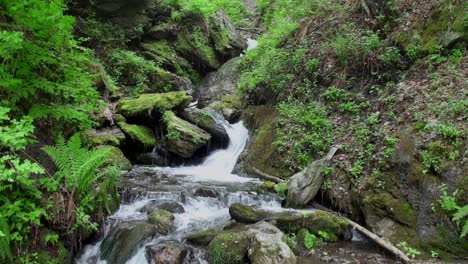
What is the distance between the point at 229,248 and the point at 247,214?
1387 millimetres

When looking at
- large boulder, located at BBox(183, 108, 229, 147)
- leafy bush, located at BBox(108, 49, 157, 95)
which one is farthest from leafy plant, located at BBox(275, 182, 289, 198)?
leafy bush, located at BBox(108, 49, 157, 95)

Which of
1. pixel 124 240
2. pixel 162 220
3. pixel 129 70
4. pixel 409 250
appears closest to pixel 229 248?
pixel 162 220

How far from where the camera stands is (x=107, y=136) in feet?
33.9

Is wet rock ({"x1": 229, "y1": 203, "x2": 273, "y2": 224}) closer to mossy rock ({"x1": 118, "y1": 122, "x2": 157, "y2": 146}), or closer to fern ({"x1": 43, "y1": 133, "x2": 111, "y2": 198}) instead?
fern ({"x1": 43, "y1": 133, "x2": 111, "y2": 198})

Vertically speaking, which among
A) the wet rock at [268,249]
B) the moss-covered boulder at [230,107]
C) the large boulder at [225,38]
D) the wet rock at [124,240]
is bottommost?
the wet rock at [124,240]

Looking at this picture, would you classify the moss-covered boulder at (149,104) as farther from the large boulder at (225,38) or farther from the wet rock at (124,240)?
the large boulder at (225,38)

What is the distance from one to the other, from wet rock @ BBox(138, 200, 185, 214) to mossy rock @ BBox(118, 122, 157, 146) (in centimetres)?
384

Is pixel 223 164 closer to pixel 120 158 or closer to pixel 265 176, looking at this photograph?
pixel 265 176

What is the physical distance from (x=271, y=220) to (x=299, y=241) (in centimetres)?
67

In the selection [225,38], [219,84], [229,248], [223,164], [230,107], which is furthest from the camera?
[225,38]

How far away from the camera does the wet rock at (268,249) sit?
5379mm

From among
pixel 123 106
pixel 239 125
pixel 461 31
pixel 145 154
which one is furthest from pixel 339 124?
pixel 123 106

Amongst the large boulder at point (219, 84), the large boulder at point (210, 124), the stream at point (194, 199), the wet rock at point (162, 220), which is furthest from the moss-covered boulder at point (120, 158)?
the large boulder at point (219, 84)

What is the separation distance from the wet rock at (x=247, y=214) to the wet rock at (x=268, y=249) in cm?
90
